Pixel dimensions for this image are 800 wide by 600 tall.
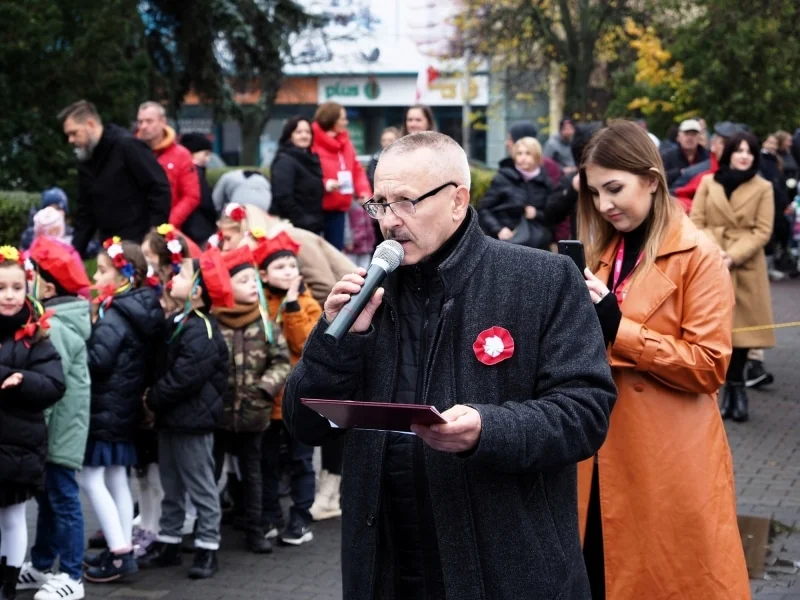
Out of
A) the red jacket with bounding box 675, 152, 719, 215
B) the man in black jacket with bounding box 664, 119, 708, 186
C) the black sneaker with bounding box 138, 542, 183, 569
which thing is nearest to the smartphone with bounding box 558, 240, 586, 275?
the black sneaker with bounding box 138, 542, 183, 569

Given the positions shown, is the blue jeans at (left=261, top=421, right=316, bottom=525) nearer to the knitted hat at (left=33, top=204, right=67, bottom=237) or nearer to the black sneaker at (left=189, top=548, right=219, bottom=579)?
the black sneaker at (left=189, top=548, right=219, bottom=579)

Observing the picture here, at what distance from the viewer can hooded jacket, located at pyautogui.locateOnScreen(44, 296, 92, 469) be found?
625cm

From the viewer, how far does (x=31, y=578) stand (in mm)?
Answer: 6547

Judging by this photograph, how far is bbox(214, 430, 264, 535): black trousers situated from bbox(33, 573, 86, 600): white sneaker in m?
1.10

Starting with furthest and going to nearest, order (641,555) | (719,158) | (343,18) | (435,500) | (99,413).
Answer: (343,18), (719,158), (99,413), (641,555), (435,500)

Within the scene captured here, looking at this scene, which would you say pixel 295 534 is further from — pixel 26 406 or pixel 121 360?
pixel 26 406

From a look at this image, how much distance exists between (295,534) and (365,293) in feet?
14.5

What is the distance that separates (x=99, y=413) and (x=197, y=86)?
19.7m

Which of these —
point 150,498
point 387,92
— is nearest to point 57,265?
point 150,498

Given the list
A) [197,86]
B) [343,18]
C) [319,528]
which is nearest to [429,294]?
[319,528]

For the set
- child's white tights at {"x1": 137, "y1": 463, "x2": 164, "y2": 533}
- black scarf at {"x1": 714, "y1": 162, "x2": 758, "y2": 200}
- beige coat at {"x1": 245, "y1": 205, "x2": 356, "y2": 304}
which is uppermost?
black scarf at {"x1": 714, "y1": 162, "x2": 758, "y2": 200}

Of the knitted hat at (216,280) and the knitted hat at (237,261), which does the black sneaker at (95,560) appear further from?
the knitted hat at (237,261)

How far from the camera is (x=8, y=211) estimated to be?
48.4 feet

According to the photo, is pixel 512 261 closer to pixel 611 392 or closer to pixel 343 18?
pixel 611 392
